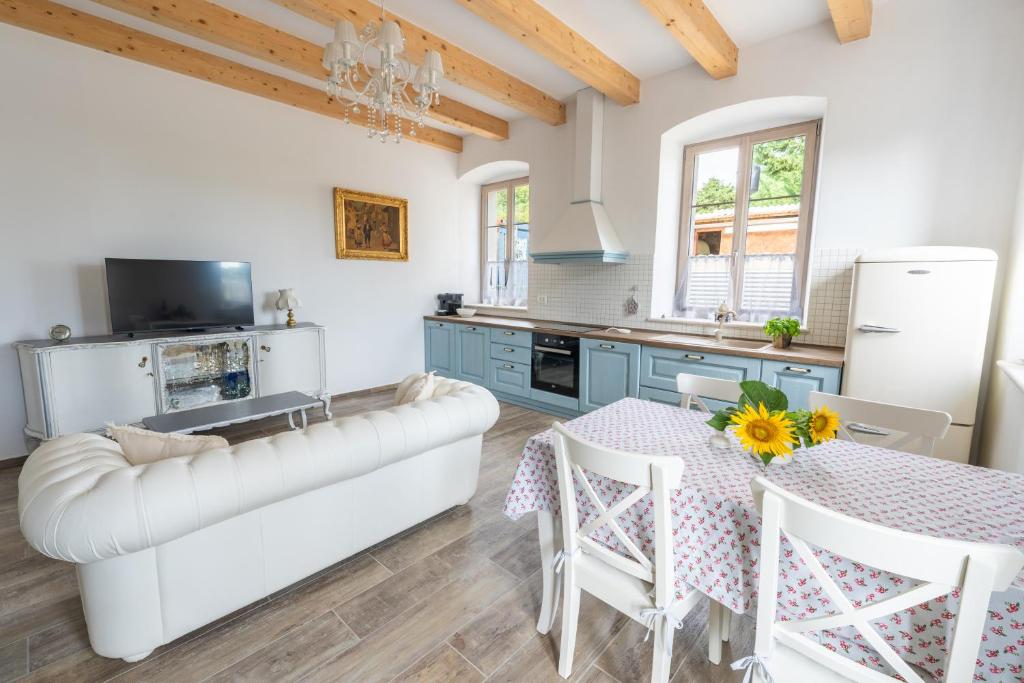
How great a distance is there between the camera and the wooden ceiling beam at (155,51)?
288cm

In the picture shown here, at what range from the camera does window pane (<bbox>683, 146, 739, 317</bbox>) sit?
12.4ft

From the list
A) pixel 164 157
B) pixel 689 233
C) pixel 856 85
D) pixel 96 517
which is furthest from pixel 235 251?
pixel 856 85

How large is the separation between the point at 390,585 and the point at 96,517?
1.08m

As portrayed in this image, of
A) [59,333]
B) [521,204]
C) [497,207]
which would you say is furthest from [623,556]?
[497,207]

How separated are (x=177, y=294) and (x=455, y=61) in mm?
2773

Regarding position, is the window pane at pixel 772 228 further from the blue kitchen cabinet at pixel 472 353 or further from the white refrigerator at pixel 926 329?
the blue kitchen cabinet at pixel 472 353

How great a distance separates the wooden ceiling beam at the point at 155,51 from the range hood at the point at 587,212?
237cm

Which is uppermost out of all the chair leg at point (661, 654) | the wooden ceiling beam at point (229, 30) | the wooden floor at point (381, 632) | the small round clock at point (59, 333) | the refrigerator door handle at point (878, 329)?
the wooden ceiling beam at point (229, 30)

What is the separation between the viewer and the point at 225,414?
3.07 meters

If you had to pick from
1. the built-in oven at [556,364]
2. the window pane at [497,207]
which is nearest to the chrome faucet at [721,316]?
the built-in oven at [556,364]

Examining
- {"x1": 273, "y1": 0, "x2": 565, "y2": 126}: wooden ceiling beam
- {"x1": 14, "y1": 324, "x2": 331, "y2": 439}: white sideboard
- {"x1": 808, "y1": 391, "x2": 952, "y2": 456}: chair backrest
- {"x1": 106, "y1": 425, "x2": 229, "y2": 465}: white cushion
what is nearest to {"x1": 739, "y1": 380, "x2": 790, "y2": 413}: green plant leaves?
{"x1": 808, "y1": 391, "x2": 952, "y2": 456}: chair backrest

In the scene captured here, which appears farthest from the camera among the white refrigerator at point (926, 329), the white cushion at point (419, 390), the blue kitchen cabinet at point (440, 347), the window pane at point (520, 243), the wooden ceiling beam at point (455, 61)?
the window pane at point (520, 243)

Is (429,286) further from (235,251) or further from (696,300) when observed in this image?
(696,300)

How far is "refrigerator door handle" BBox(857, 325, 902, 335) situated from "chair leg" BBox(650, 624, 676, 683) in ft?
7.00
